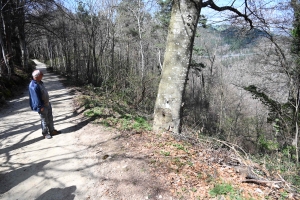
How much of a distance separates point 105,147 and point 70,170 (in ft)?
2.84

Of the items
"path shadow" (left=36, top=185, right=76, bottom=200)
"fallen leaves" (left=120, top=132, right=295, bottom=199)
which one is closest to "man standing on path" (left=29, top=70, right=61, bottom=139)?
"path shadow" (left=36, top=185, right=76, bottom=200)

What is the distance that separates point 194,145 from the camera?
419cm

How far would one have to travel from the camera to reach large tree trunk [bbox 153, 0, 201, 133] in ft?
13.2

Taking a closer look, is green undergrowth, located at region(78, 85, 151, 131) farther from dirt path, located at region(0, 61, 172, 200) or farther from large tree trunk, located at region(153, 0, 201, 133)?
large tree trunk, located at region(153, 0, 201, 133)

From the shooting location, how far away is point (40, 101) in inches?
189

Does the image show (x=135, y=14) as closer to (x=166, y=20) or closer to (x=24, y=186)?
(x=166, y=20)

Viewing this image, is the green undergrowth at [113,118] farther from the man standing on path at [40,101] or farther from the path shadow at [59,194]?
the path shadow at [59,194]

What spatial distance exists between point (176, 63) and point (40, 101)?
339 cm

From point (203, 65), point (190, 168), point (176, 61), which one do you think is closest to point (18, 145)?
point (190, 168)

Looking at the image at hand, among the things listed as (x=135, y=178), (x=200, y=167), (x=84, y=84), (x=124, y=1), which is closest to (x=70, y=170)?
(x=135, y=178)

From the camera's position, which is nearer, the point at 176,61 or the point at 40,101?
the point at 176,61

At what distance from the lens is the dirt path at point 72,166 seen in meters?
3.12

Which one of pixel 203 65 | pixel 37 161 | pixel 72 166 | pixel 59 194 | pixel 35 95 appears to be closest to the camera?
pixel 59 194

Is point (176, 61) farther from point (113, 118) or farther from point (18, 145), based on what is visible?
point (18, 145)
